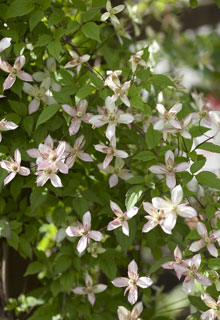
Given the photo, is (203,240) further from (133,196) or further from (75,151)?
(75,151)

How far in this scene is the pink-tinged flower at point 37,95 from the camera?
3.54 ft

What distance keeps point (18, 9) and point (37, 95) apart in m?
0.19

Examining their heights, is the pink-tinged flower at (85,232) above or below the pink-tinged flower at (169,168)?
below

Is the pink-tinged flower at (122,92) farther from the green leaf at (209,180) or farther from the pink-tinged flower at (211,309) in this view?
the pink-tinged flower at (211,309)

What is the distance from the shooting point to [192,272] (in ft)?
3.01

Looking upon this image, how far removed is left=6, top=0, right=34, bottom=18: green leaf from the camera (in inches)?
39.7

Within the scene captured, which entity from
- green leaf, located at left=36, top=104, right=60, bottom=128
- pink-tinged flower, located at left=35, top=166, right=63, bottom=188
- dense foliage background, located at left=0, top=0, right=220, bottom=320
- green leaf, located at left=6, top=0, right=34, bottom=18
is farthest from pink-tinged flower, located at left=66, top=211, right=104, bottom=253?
green leaf, located at left=6, top=0, right=34, bottom=18

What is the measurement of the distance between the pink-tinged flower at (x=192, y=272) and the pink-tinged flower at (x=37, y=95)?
458mm

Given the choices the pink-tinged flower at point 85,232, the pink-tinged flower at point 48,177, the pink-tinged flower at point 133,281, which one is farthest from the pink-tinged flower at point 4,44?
the pink-tinged flower at point 133,281

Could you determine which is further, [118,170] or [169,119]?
[118,170]

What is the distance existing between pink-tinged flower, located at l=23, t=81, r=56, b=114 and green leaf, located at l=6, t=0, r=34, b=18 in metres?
0.16

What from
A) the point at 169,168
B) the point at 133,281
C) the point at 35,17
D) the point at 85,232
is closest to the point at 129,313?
the point at 133,281

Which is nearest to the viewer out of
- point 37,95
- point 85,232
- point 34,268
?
point 85,232

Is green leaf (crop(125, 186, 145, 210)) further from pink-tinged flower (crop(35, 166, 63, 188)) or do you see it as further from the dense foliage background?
pink-tinged flower (crop(35, 166, 63, 188))
